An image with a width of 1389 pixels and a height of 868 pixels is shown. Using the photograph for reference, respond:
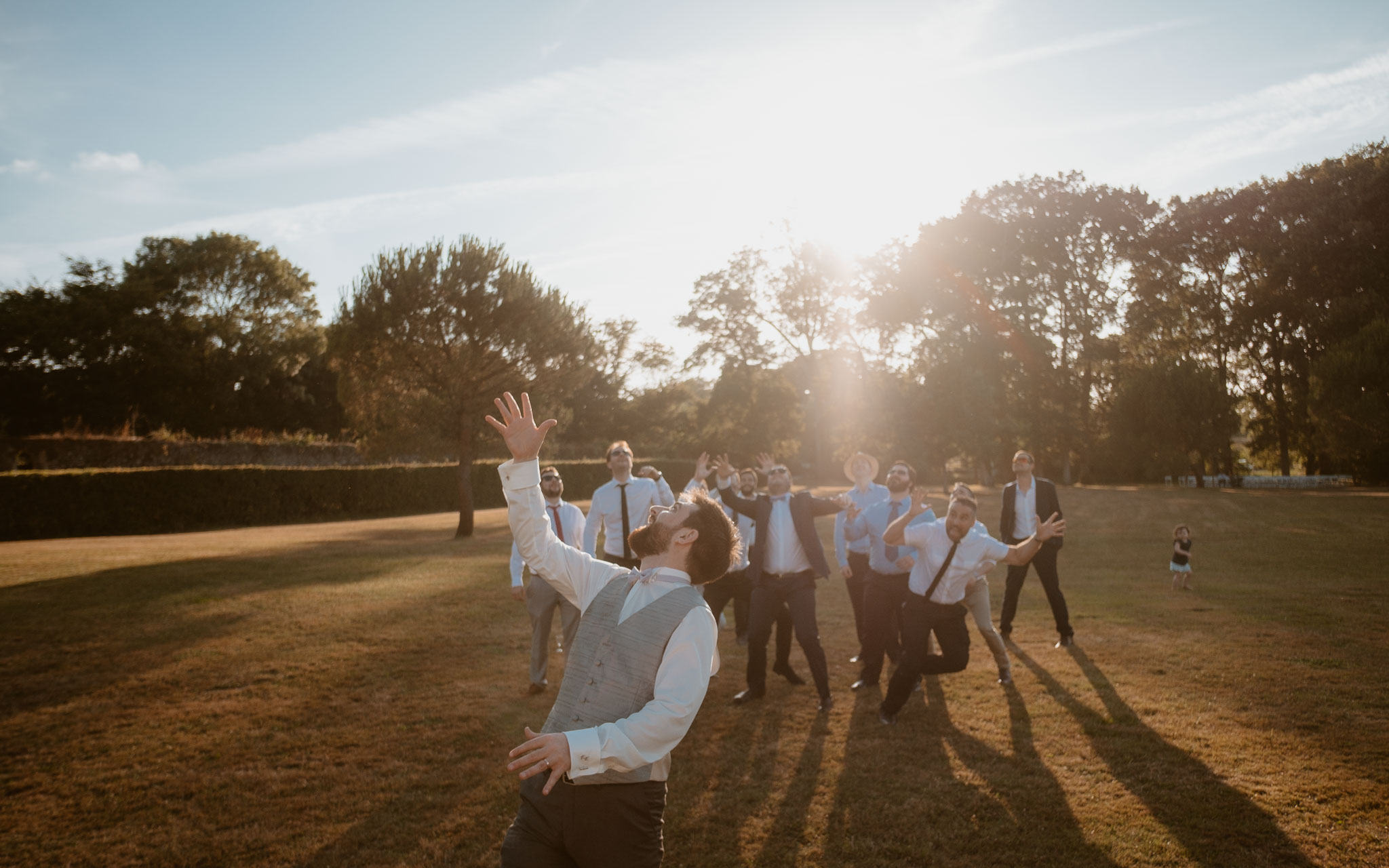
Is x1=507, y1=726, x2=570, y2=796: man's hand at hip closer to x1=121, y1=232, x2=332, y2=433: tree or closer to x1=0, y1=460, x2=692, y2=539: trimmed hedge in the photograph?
x1=0, y1=460, x2=692, y2=539: trimmed hedge

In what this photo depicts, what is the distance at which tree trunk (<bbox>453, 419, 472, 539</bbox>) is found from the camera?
2300 cm

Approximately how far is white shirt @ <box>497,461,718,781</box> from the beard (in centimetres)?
8

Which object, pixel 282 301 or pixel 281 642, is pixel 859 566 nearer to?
pixel 281 642

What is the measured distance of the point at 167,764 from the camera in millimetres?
5875

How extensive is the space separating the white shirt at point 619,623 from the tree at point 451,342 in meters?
20.9

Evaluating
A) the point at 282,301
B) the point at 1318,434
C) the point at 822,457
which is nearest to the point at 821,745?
the point at 1318,434

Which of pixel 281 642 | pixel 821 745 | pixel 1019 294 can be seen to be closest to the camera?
pixel 821 745

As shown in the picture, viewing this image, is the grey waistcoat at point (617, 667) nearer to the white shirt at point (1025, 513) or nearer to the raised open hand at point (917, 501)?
the raised open hand at point (917, 501)

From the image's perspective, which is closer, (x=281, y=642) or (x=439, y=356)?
(x=281, y=642)

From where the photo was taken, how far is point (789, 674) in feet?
26.1

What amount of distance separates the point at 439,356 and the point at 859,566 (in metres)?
17.9

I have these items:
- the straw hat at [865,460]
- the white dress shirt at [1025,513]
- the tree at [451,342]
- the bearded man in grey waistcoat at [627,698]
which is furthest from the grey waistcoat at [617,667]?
the tree at [451,342]

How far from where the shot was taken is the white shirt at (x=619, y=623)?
2320 millimetres

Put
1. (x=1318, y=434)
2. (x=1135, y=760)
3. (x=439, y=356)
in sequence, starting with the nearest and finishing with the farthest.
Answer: (x=1135, y=760) → (x=439, y=356) → (x=1318, y=434)
